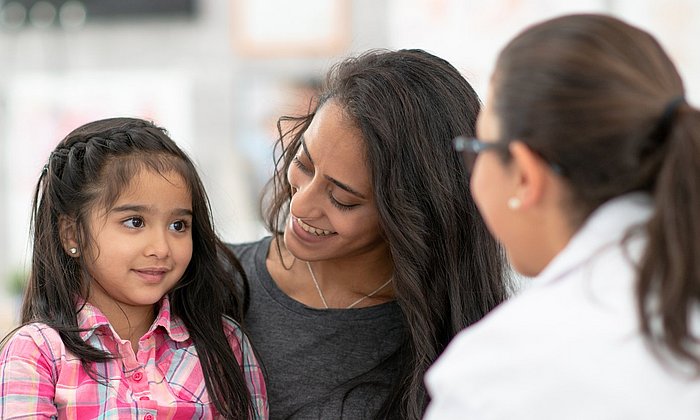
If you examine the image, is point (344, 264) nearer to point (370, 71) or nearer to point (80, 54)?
point (370, 71)

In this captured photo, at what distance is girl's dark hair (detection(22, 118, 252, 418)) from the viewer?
151cm

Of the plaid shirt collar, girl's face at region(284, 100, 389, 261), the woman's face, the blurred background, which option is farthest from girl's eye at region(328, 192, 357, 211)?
the blurred background

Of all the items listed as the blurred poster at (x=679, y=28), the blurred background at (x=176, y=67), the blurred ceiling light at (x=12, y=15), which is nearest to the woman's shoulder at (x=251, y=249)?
the blurred poster at (x=679, y=28)

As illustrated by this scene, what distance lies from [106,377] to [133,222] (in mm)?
250

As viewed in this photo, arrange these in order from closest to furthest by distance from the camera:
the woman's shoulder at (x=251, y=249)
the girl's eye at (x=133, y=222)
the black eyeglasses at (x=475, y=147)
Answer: the black eyeglasses at (x=475, y=147), the girl's eye at (x=133, y=222), the woman's shoulder at (x=251, y=249)

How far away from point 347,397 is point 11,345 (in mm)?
560

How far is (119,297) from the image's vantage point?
5.05ft

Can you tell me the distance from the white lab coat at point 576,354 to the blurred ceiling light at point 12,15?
14.0 ft

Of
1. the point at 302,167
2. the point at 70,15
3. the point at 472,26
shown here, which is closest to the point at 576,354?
the point at 302,167

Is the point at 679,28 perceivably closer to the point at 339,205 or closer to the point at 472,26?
the point at 472,26

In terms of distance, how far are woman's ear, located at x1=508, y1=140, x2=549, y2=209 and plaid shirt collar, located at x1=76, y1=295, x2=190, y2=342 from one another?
0.76 m

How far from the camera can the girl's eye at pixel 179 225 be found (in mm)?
1557

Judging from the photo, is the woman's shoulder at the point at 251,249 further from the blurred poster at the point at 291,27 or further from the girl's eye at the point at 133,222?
the blurred poster at the point at 291,27

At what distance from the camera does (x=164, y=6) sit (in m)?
4.67
